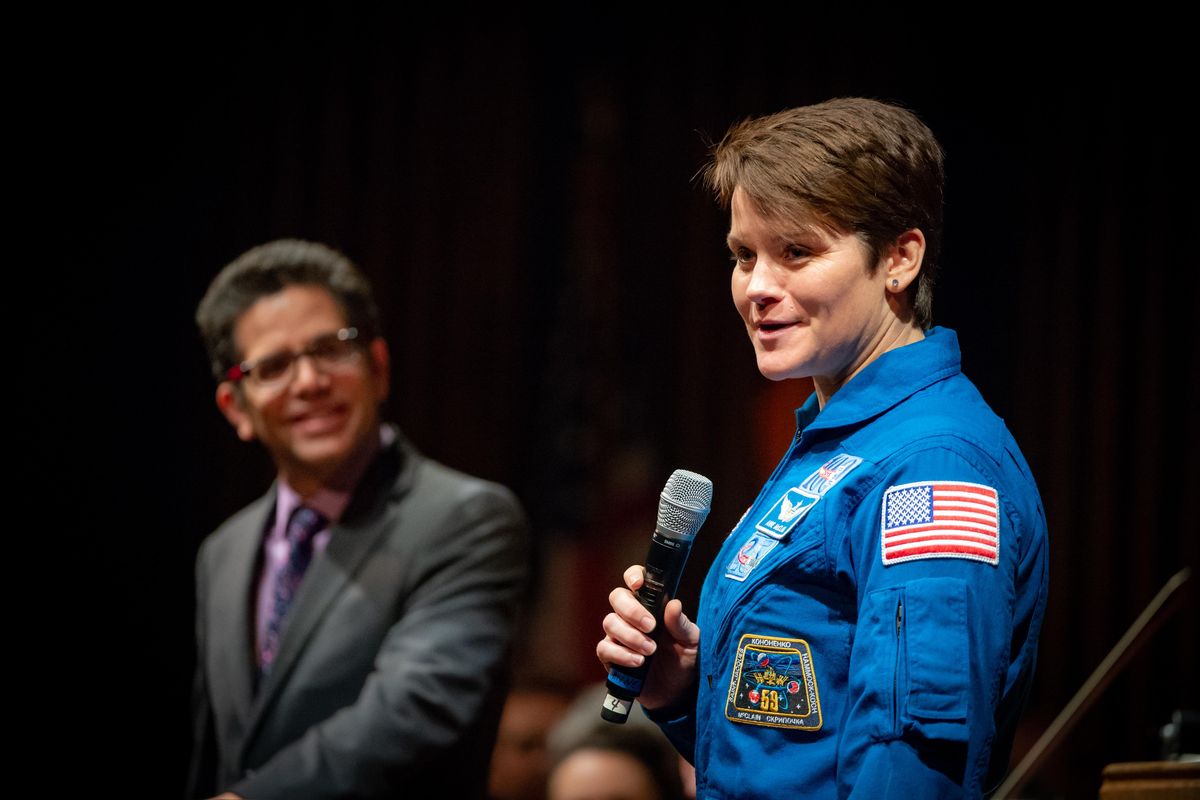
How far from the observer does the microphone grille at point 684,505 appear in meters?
1.45

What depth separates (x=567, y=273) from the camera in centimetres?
327

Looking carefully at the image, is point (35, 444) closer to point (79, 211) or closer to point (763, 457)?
point (79, 211)

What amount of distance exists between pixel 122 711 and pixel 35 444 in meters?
0.74

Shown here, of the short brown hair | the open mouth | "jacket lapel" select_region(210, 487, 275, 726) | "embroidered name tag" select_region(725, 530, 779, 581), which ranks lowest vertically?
"jacket lapel" select_region(210, 487, 275, 726)

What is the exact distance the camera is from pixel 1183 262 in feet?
9.83

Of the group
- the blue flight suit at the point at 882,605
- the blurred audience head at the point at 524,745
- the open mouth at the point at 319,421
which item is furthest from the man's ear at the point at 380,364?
the blue flight suit at the point at 882,605

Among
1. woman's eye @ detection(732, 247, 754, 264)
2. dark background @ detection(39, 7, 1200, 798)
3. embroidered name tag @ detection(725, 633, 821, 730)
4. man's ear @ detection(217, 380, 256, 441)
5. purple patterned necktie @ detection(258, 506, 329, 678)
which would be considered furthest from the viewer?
dark background @ detection(39, 7, 1200, 798)

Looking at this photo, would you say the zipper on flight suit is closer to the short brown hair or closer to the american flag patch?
the american flag patch

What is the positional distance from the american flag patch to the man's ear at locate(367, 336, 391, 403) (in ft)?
6.20

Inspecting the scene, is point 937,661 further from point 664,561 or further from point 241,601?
point 241,601

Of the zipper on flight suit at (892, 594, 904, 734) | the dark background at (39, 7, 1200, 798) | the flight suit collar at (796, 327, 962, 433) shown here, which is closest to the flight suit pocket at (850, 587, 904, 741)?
the zipper on flight suit at (892, 594, 904, 734)

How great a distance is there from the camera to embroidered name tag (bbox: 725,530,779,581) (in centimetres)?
136

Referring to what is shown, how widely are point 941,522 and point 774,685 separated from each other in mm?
278

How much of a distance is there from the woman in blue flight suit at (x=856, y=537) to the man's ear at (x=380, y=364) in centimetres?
150
